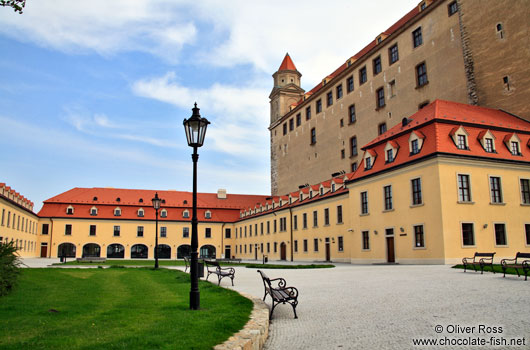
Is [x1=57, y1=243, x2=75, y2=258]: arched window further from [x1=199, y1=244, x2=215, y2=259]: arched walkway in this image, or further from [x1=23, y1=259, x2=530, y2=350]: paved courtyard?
[x1=23, y1=259, x2=530, y2=350]: paved courtyard

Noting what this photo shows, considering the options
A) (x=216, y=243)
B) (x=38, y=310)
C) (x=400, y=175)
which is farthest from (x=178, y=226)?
(x=38, y=310)

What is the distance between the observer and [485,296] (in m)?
10.4

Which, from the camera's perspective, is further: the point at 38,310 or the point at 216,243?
the point at 216,243

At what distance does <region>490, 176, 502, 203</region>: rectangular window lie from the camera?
26.0 m

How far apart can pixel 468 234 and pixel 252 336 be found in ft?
73.3

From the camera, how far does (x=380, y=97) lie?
136 ft

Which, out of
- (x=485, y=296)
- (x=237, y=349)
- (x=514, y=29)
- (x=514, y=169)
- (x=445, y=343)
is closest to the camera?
(x=237, y=349)

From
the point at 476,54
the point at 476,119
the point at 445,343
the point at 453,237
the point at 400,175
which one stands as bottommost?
the point at 445,343

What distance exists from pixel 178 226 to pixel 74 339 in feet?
204

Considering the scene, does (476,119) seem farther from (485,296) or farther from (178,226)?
(178,226)

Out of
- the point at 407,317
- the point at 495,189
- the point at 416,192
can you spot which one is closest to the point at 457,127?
the point at 495,189

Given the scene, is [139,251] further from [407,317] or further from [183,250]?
[407,317]

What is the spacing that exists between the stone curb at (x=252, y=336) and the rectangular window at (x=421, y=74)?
1276 inches

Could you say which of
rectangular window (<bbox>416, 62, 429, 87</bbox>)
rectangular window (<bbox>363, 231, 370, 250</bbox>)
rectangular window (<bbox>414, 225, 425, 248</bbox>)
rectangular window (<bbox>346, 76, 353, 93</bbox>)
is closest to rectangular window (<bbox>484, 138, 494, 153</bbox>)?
rectangular window (<bbox>414, 225, 425, 248</bbox>)
